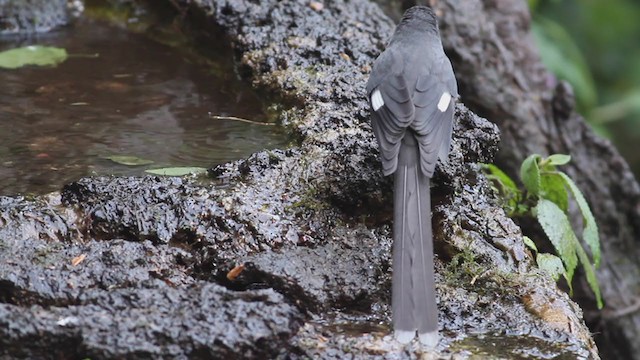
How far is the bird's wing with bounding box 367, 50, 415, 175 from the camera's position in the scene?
306 cm

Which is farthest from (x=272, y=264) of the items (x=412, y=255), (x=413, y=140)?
(x=413, y=140)

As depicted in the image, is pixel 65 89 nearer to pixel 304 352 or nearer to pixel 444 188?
pixel 444 188

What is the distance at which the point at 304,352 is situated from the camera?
2.49 meters

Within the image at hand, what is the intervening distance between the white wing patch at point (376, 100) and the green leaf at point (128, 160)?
2.93 feet

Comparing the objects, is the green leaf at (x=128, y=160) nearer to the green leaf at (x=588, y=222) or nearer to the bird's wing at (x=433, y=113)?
the bird's wing at (x=433, y=113)

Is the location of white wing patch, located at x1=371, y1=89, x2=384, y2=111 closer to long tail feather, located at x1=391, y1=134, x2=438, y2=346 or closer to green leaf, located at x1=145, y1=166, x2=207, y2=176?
long tail feather, located at x1=391, y1=134, x2=438, y2=346

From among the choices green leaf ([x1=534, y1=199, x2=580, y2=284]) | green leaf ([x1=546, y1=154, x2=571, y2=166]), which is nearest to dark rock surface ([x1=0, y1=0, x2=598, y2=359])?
green leaf ([x1=534, y1=199, x2=580, y2=284])

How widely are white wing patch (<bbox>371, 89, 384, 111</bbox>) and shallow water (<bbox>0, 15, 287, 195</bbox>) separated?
1.77 feet

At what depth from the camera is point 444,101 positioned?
3320 millimetres

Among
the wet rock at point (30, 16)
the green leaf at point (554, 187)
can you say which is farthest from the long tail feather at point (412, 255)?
the wet rock at point (30, 16)

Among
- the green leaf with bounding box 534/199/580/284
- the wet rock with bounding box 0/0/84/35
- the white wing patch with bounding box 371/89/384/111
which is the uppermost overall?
the wet rock with bounding box 0/0/84/35

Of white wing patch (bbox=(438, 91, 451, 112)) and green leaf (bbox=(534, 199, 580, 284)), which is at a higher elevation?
white wing patch (bbox=(438, 91, 451, 112))

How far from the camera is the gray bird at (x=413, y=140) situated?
2588 mm

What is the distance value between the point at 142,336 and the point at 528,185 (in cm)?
222
